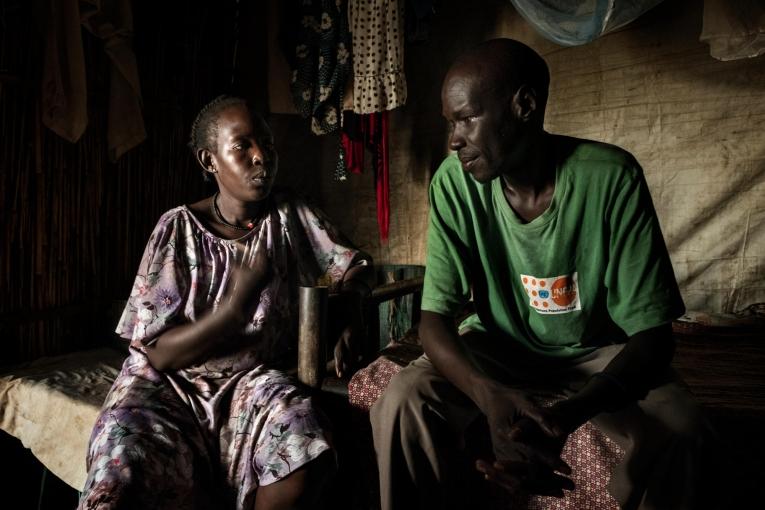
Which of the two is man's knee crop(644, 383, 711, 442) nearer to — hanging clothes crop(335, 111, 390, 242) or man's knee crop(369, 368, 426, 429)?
man's knee crop(369, 368, 426, 429)

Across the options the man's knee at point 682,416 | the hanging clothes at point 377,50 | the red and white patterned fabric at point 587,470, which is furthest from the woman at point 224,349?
the hanging clothes at point 377,50

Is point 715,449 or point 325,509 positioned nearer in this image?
point 715,449

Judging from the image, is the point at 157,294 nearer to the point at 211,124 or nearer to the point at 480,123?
the point at 211,124

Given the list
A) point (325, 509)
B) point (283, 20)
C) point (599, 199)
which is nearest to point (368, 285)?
point (325, 509)

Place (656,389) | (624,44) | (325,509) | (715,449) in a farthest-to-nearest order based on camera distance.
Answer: (624,44)
(325,509)
(656,389)
(715,449)

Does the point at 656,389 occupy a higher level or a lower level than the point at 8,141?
lower

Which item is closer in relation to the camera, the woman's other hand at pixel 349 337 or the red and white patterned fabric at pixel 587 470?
the red and white patterned fabric at pixel 587 470

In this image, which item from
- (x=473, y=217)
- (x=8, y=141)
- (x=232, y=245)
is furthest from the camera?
(x=8, y=141)

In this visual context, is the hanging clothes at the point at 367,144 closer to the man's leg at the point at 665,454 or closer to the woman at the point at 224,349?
the woman at the point at 224,349

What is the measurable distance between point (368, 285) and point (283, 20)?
2294 mm

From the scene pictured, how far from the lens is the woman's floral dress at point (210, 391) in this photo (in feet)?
5.16

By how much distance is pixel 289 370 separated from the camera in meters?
2.09

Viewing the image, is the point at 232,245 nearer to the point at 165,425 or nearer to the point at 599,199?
the point at 165,425

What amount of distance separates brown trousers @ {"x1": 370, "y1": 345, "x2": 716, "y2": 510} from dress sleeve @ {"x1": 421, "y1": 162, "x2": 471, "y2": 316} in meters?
0.19
